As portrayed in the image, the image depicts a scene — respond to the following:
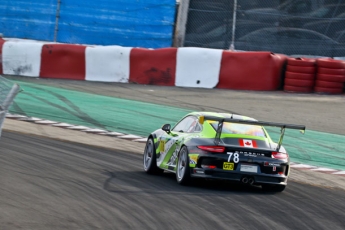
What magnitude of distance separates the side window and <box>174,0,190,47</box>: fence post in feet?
38.3

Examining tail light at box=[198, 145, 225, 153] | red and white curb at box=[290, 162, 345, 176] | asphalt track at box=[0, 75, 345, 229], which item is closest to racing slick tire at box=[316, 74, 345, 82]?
red and white curb at box=[290, 162, 345, 176]

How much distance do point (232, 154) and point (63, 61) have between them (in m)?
13.4

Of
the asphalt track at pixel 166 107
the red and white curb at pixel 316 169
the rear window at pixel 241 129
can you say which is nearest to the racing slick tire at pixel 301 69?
the asphalt track at pixel 166 107

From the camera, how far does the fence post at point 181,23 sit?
22797 millimetres

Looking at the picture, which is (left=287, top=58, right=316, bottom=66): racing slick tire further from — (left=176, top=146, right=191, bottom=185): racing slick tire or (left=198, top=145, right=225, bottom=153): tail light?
(left=198, top=145, right=225, bottom=153): tail light

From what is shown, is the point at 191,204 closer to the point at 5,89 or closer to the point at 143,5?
the point at 5,89

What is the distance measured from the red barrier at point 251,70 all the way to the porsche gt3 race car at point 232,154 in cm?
1038

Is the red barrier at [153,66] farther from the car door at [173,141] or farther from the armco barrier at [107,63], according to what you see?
the car door at [173,141]

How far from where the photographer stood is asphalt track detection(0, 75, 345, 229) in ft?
24.9

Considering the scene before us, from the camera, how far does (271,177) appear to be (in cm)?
1003

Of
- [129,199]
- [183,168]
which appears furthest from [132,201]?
[183,168]

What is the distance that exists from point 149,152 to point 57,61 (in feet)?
37.2

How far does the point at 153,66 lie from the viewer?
71.3 ft

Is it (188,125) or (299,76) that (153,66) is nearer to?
(299,76)
